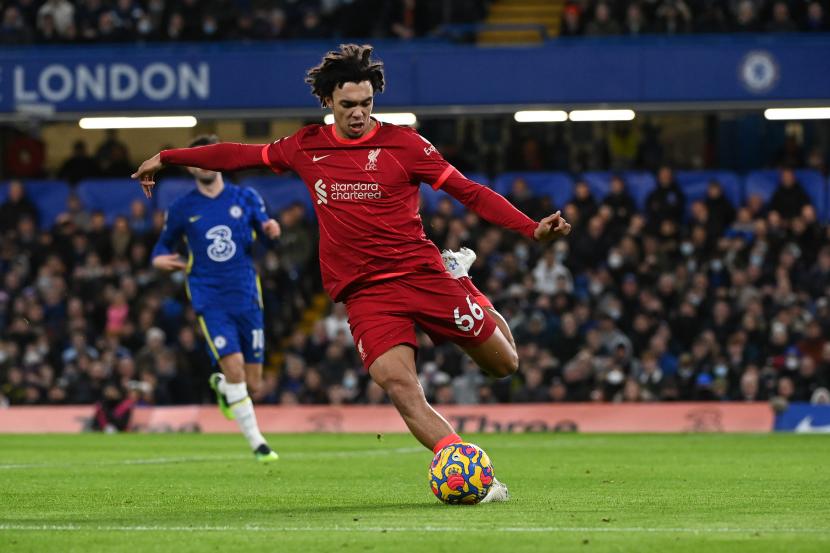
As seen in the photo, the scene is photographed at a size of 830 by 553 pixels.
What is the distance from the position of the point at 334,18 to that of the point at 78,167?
18.3 feet

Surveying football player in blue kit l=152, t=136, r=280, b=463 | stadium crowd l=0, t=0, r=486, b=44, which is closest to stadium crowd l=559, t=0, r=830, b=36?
stadium crowd l=0, t=0, r=486, b=44

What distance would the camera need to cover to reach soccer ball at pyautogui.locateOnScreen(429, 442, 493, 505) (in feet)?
29.5

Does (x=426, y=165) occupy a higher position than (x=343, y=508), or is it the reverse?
(x=426, y=165)

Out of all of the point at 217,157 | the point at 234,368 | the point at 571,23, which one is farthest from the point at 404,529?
the point at 571,23

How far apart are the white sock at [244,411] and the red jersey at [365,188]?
503 centimetres

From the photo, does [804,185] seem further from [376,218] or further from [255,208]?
[376,218]

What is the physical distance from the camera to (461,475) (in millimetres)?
8984

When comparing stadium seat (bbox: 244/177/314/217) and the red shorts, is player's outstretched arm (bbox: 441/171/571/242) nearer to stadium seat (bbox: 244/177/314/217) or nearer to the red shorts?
the red shorts

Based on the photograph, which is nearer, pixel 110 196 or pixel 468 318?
pixel 468 318

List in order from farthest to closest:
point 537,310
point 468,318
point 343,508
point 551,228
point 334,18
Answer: point 334,18 < point 537,310 < point 468,318 < point 343,508 < point 551,228

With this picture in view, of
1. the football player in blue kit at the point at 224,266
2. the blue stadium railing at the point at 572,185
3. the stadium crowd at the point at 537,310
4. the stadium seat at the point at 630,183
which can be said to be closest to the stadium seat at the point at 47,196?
the blue stadium railing at the point at 572,185

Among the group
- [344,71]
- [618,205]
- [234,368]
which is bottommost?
[618,205]

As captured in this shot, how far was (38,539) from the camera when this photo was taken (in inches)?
290

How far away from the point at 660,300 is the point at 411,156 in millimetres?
15242
